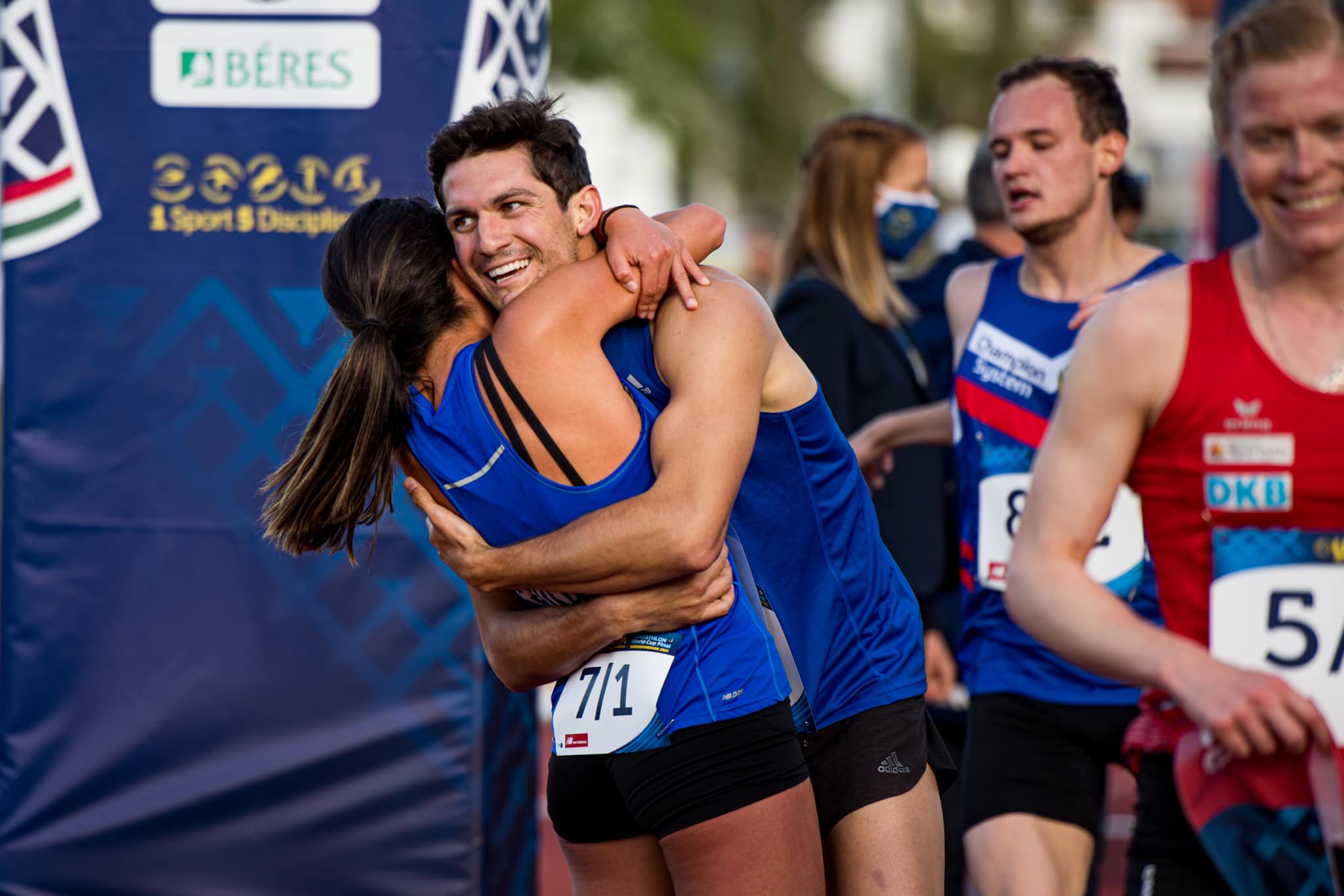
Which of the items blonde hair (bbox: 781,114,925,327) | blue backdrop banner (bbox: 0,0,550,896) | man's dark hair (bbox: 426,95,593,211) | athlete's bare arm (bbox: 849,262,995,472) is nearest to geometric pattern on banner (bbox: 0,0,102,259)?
blue backdrop banner (bbox: 0,0,550,896)

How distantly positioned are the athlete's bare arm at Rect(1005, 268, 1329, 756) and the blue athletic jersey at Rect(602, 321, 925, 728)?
670 millimetres

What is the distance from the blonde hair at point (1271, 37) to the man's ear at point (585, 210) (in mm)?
1184

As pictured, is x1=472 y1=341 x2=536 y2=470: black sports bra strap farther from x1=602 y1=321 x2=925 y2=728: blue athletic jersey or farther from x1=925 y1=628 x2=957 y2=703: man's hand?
x1=925 y1=628 x2=957 y2=703: man's hand

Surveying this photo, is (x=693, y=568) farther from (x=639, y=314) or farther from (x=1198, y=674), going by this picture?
(x=1198, y=674)

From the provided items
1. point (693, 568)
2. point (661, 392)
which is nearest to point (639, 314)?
point (661, 392)

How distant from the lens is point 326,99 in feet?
13.9

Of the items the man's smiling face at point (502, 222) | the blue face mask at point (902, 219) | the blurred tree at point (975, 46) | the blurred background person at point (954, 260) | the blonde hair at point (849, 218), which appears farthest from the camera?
the blurred tree at point (975, 46)

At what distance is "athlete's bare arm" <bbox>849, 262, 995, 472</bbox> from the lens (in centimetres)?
414

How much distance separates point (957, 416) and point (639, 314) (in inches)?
61.7

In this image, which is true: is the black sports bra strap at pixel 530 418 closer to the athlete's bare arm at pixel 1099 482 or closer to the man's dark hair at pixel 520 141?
the man's dark hair at pixel 520 141

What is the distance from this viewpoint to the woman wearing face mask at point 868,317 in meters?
4.52

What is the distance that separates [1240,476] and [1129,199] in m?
3.16

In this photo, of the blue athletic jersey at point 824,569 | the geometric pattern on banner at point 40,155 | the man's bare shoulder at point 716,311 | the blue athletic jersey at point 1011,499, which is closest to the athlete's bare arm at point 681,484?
the man's bare shoulder at point 716,311

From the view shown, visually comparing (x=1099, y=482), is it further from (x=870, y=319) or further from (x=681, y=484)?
(x=870, y=319)
